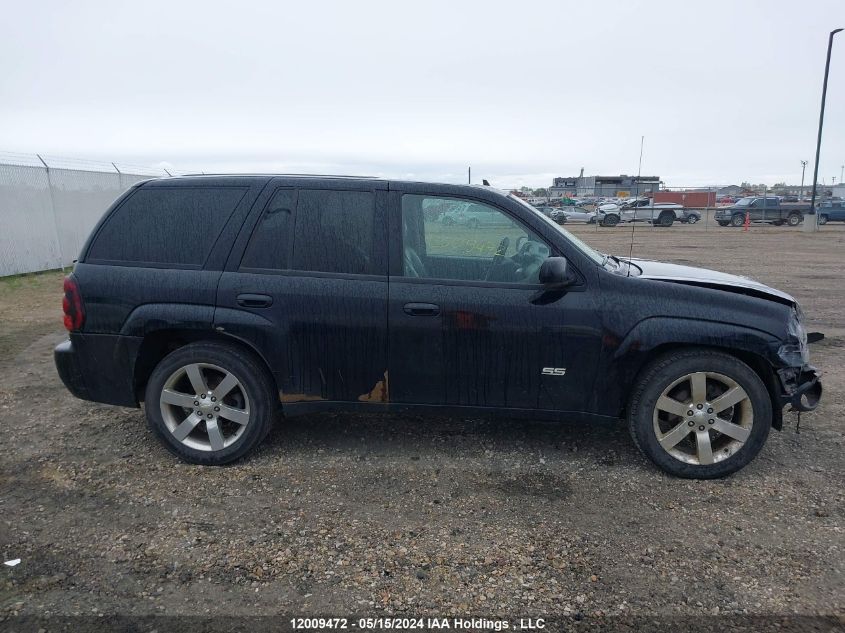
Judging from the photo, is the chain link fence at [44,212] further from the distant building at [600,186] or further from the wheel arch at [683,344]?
the distant building at [600,186]

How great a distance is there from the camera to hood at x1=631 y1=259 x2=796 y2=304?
12.6 ft

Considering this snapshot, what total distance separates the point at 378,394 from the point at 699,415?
6.41 feet

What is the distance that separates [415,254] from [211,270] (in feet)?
4.22

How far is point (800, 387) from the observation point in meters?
3.71

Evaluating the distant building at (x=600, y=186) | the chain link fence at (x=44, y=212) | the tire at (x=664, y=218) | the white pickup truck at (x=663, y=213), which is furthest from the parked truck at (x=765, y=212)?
the chain link fence at (x=44, y=212)

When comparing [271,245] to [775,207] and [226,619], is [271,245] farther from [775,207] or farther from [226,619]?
[775,207]

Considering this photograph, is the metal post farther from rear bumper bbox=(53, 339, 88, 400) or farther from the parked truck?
the parked truck

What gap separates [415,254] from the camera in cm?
389

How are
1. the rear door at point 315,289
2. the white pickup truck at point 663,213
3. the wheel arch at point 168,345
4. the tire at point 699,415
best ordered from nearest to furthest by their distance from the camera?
the tire at point 699,415
the rear door at point 315,289
the wheel arch at point 168,345
the white pickup truck at point 663,213

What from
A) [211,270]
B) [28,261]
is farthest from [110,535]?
[28,261]

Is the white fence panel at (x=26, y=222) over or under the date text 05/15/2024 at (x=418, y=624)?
over

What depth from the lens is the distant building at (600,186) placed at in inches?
1832

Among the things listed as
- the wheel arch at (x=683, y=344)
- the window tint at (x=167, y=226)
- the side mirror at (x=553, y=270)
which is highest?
the window tint at (x=167, y=226)

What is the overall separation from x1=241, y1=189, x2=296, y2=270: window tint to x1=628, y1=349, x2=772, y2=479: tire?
7.74 ft
